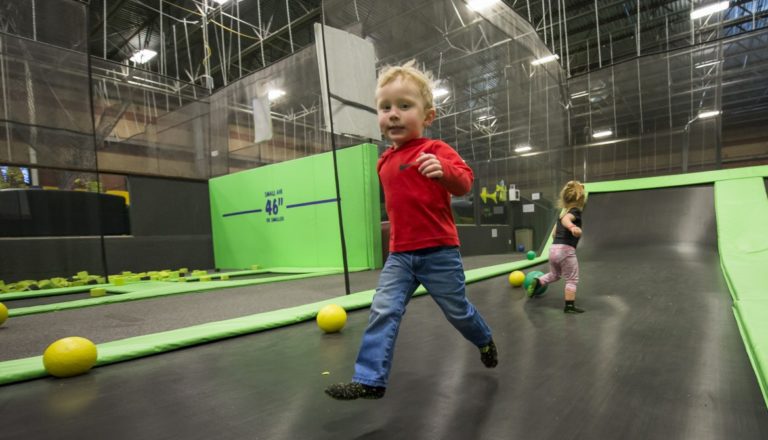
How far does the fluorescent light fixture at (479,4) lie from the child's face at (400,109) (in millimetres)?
6775

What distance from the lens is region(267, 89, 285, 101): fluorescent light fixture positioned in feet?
22.2

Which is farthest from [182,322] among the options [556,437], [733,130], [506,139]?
[733,130]

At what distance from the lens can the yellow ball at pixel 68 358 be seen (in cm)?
148

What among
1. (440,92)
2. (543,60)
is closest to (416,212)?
(440,92)

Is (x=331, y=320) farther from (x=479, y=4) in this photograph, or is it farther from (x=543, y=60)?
(x=543, y=60)

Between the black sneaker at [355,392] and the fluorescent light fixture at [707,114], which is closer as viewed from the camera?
the black sneaker at [355,392]

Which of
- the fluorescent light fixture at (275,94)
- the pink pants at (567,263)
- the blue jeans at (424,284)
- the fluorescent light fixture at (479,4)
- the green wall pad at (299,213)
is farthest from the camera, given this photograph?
the fluorescent light fixture at (479,4)

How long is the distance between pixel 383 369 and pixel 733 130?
54.3ft

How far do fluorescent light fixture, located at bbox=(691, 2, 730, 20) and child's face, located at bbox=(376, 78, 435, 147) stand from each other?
1104cm

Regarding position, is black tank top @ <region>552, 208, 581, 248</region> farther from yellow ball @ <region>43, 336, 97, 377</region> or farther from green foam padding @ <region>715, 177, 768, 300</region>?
yellow ball @ <region>43, 336, 97, 377</region>

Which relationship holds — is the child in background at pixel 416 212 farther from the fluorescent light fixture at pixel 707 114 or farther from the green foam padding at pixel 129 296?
the fluorescent light fixture at pixel 707 114

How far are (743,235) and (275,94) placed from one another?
671 centimetres

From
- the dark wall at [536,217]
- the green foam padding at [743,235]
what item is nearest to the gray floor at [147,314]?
the green foam padding at [743,235]

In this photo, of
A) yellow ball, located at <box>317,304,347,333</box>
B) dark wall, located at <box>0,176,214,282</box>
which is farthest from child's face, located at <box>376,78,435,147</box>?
dark wall, located at <box>0,176,214,282</box>
